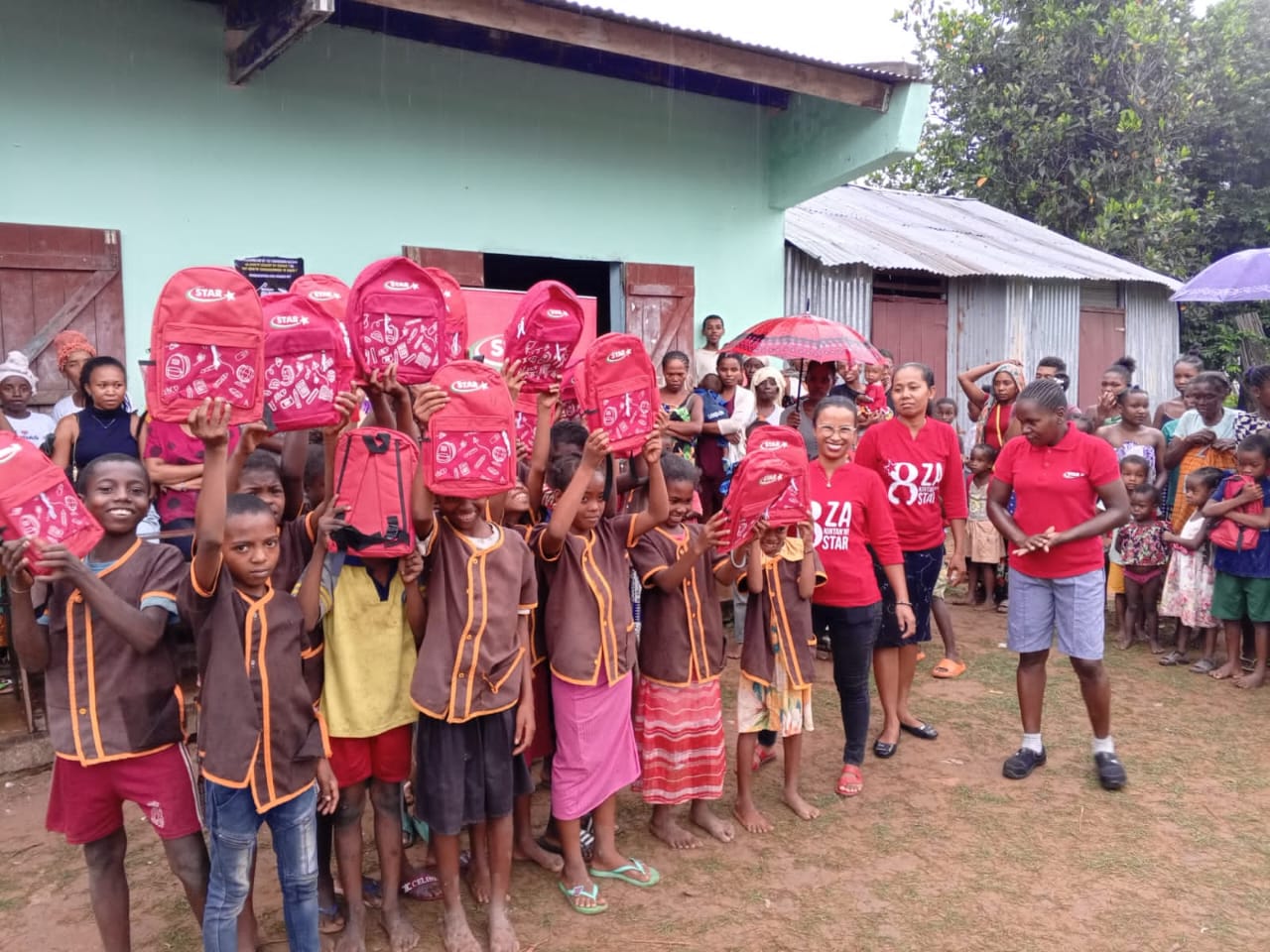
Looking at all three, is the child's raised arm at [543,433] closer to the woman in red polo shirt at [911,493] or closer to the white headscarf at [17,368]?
the woman in red polo shirt at [911,493]

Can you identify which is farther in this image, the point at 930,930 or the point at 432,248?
the point at 432,248

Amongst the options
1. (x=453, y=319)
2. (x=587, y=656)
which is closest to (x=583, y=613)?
(x=587, y=656)

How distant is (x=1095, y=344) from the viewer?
14.0m

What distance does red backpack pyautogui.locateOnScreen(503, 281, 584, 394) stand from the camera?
3.08m

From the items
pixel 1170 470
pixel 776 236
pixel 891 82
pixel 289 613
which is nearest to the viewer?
pixel 289 613

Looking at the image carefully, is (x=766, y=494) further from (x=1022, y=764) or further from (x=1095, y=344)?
(x=1095, y=344)

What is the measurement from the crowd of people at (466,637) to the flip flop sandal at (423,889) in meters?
0.01

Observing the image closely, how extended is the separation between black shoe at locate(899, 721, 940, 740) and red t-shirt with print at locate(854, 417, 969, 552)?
35.6 inches

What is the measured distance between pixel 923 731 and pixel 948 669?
1.08 m

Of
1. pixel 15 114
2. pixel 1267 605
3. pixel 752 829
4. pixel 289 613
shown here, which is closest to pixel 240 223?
pixel 15 114

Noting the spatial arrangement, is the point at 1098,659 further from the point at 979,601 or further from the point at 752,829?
the point at 979,601

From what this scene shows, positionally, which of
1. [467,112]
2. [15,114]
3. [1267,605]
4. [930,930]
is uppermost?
[467,112]

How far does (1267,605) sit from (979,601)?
2.21 metres

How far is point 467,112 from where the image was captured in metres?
6.54
